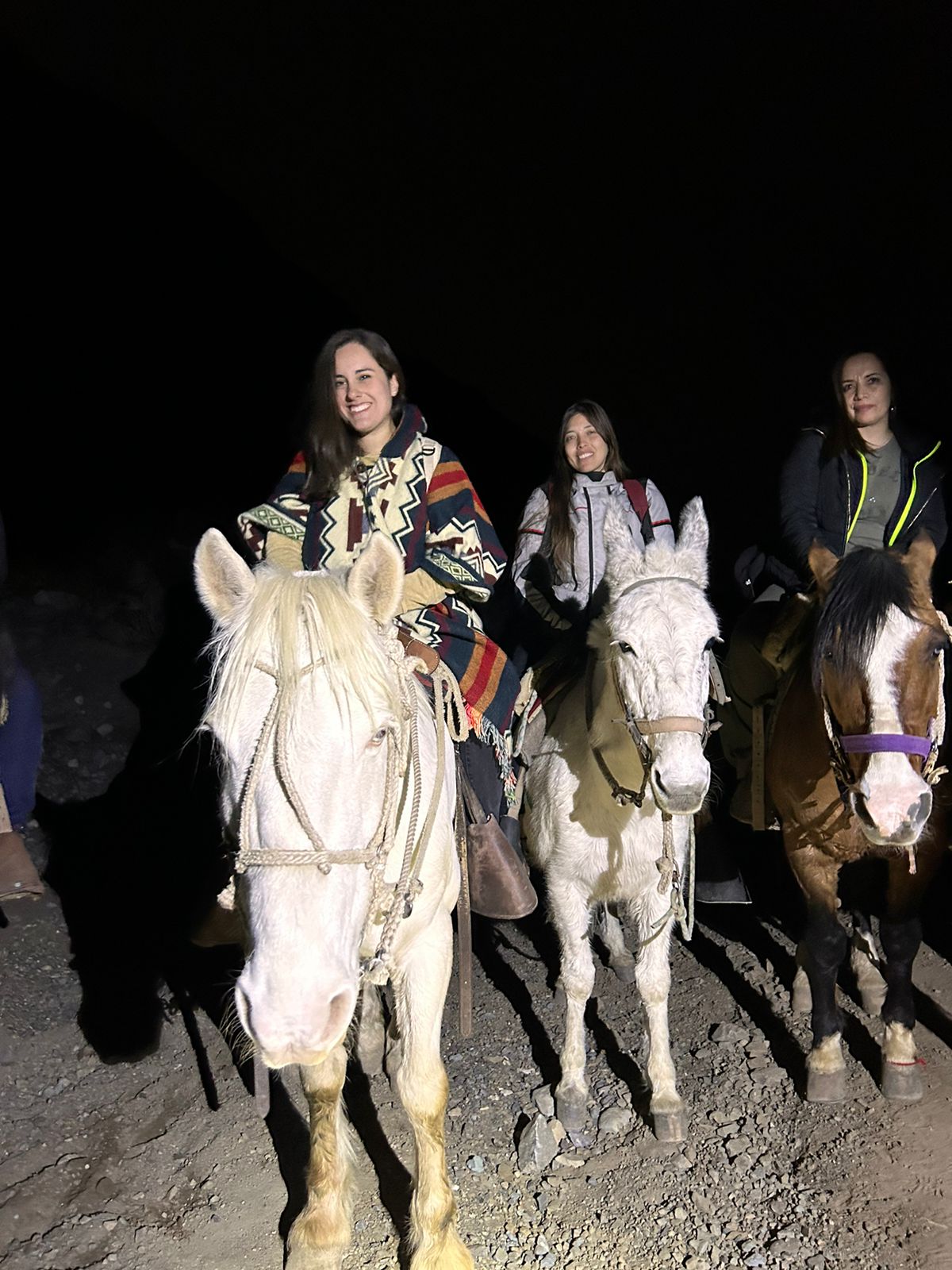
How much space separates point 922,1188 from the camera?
104 inches

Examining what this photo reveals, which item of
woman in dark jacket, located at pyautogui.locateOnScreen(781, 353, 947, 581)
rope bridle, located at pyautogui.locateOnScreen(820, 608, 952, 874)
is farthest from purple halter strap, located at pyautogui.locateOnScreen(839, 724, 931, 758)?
woman in dark jacket, located at pyautogui.locateOnScreen(781, 353, 947, 581)

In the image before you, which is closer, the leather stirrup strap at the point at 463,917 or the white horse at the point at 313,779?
the white horse at the point at 313,779

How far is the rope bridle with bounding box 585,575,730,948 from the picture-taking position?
232 centimetres

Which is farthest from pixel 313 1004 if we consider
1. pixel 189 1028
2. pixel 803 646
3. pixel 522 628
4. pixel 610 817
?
pixel 522 628

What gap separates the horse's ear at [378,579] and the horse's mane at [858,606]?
1635 millimetres

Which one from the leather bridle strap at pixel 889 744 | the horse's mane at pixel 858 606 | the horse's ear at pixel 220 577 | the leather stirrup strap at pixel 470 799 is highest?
the horse's ear at pixel 220 577

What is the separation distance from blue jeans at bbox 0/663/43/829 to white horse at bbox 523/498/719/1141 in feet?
6.96

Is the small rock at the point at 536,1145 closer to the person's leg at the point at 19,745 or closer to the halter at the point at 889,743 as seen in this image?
the halter at the point at 889,743

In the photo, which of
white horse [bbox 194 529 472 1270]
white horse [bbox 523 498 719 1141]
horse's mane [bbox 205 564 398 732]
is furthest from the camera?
white horse [bbox 523 498 719 1141]

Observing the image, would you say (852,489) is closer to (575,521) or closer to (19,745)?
(575,521)

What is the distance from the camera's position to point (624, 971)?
158 inches

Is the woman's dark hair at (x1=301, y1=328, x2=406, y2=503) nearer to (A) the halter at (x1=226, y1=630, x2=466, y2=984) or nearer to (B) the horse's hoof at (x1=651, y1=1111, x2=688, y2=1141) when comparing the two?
(A) the halter at (x1=226, y1=630, x2=466, y2=984)

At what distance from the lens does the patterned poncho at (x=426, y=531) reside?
9.20 feet

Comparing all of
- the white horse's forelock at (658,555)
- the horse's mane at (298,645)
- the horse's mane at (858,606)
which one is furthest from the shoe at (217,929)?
the horse's mane at (858,606)
